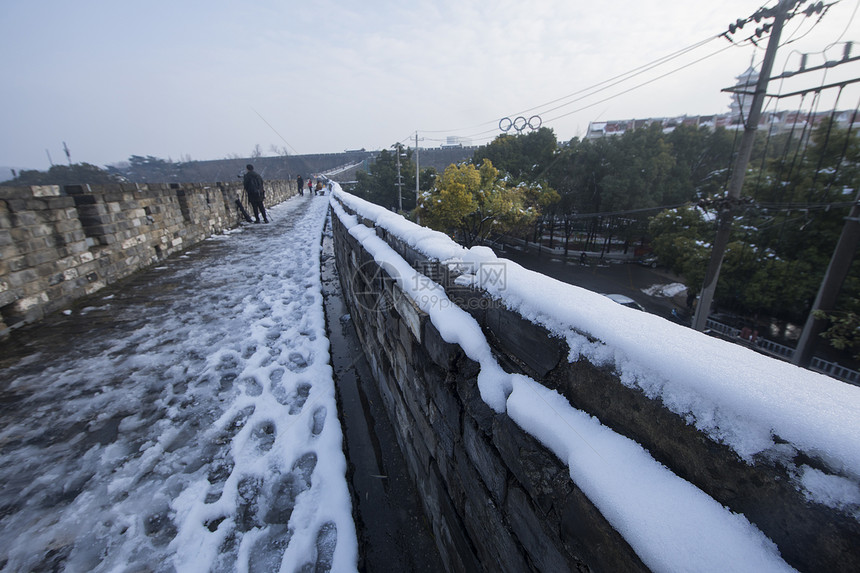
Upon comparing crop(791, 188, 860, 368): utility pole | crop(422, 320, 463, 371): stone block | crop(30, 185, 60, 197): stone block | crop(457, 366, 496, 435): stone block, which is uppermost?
crop(30, 185, 60, 197): stone block

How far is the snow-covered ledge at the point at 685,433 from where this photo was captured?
572 mm

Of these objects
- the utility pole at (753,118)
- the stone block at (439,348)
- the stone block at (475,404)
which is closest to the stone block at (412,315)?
the stone block at (439,348)

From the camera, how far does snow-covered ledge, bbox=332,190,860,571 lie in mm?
572

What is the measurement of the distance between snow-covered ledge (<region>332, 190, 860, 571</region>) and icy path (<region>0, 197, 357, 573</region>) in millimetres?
1695

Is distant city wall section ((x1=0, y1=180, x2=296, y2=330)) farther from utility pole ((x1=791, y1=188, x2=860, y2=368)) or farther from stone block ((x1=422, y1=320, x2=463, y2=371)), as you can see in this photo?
utility pole ((x1=791, y1=188, x2=860, y2=368))

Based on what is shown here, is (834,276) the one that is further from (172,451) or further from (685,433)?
(172,451)

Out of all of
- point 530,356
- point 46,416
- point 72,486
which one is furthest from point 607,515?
point 46,416

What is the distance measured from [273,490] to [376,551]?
85cm

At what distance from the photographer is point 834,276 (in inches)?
296

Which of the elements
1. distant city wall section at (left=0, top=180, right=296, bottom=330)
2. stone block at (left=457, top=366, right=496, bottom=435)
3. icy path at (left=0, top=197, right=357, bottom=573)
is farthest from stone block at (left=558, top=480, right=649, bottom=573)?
distant city wall section at (left=0, top=180, right=296, bottom=330)

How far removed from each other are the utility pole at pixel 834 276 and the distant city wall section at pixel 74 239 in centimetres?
1385

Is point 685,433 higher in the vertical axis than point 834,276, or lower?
higher

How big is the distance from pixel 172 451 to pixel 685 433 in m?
3.15

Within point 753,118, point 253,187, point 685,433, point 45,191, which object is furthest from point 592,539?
point 253,187
